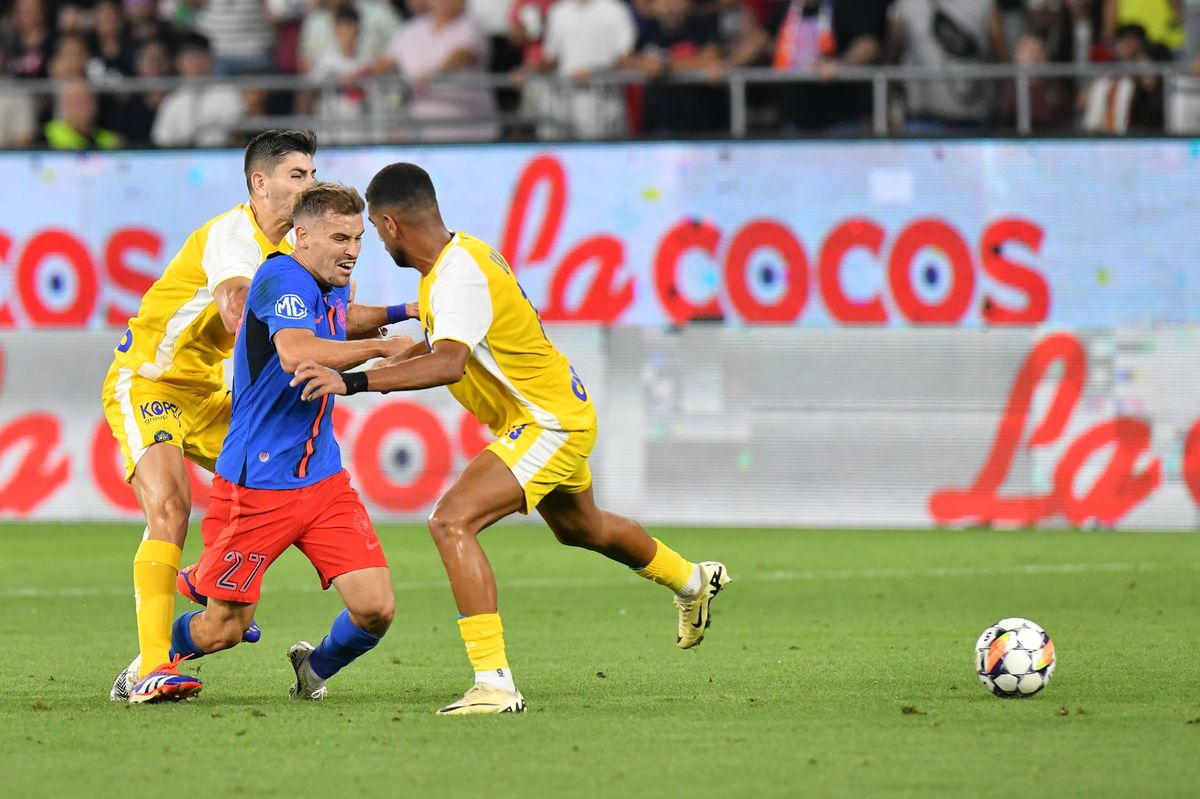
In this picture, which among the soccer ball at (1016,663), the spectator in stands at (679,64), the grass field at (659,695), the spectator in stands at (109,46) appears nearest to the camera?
the grass field at (659,695)

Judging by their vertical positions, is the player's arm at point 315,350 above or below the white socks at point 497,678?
above

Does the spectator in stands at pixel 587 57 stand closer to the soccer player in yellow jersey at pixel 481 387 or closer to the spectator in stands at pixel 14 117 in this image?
the spectator in stands at pixel 14 117

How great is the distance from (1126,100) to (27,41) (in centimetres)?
1013

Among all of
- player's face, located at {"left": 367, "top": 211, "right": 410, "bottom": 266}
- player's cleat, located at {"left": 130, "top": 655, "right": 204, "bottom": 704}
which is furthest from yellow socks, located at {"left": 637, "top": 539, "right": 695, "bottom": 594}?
player's cleat, located at {"left": 130, "top": 655, "right": 204, "bottom": 704}

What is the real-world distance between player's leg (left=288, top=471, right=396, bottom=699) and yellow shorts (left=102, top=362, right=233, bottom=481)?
100cm

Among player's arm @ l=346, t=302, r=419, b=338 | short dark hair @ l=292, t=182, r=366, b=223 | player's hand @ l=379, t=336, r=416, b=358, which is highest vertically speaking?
short dark hair @ l=292, t=182, r=366, b=223

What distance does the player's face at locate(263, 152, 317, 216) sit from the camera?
7.68m

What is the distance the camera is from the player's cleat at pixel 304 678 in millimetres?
7449

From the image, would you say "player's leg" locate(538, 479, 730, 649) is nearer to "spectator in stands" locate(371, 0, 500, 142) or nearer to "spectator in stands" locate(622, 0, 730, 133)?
"spectator in stands" locate(622, 0, 730, 133)

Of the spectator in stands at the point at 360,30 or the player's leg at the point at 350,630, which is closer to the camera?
the player's leg at the point at 350,630

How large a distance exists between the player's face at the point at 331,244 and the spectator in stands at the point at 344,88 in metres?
9.52

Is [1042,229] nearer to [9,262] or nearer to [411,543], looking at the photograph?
[411,543]

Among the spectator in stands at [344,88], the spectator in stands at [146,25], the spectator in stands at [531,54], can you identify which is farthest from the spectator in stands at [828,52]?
the spectator in stands at [146,25]

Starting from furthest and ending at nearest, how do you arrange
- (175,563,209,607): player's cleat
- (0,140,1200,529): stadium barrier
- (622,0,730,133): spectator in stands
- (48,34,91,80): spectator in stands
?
(48,34,91,80): spectator in stands < (622,0,730,133): spectator in stands < (0,140,1200,529): stadium barrier < (175,563,209,607): player's cleat
